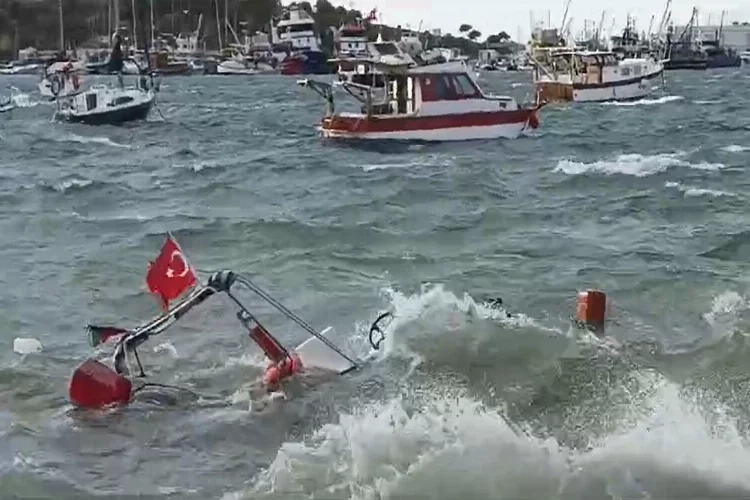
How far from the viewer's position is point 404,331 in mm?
13828

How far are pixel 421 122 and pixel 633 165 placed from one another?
274 inches

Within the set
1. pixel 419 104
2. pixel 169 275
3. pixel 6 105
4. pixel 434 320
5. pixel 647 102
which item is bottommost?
pixel 647 102

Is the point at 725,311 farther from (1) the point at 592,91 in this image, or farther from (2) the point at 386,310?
(1) the point at 592,91

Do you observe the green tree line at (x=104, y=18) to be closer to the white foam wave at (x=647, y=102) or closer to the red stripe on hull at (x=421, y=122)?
the white foam wave at (x=647, y=102)

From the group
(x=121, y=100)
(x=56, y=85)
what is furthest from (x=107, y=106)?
(x=56, y=85)

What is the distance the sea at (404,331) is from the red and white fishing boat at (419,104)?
13.0ft

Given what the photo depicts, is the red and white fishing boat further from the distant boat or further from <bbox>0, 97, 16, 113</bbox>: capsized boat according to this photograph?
<bbox>0, 97, 16, 113</bbox>: capsized boat

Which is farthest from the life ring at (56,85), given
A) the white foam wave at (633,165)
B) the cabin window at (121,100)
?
the white foam wave at (633,165)

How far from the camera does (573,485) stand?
360 inches

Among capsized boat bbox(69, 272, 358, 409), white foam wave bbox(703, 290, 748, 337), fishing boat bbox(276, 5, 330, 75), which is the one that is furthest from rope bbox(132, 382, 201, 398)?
fishing boat bbox(276, 5, 330, 75)

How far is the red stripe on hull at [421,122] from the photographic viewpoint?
3662 centimetres

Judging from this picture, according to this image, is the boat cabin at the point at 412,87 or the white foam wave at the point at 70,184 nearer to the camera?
the white foam wave at the point at 70,184

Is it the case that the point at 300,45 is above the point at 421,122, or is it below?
above

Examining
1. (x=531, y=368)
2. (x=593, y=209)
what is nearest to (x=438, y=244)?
(x=593, y=209)
